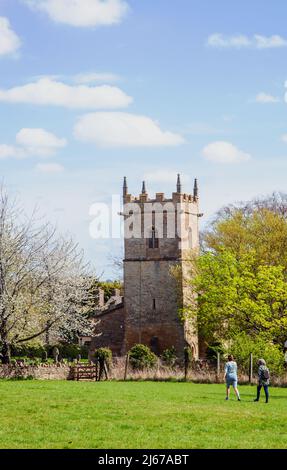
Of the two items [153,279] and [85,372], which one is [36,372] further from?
[153,279]

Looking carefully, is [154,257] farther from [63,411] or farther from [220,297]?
[63,411]

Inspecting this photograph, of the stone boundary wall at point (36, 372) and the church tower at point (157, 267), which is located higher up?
the church tower at point (157, 267)

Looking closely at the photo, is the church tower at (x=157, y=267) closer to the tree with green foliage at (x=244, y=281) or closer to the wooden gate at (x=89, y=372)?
the tree with green foliage at (x=244, y=281)

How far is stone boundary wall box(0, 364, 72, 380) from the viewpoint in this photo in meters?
42.3

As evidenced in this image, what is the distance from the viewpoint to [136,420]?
23625 millimetres

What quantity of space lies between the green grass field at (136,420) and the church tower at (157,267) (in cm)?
3406

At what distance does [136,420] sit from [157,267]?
45.3m

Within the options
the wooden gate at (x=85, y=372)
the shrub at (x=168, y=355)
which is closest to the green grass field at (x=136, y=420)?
Result: the wooden gate at (x=85, y=372)

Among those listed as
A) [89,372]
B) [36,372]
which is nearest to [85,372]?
[89,372]

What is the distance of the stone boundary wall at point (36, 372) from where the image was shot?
1666 inches

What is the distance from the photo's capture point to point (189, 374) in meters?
43.2

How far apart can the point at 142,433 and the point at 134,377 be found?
74.4ft

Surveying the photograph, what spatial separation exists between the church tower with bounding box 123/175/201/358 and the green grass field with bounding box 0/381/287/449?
3406cm
